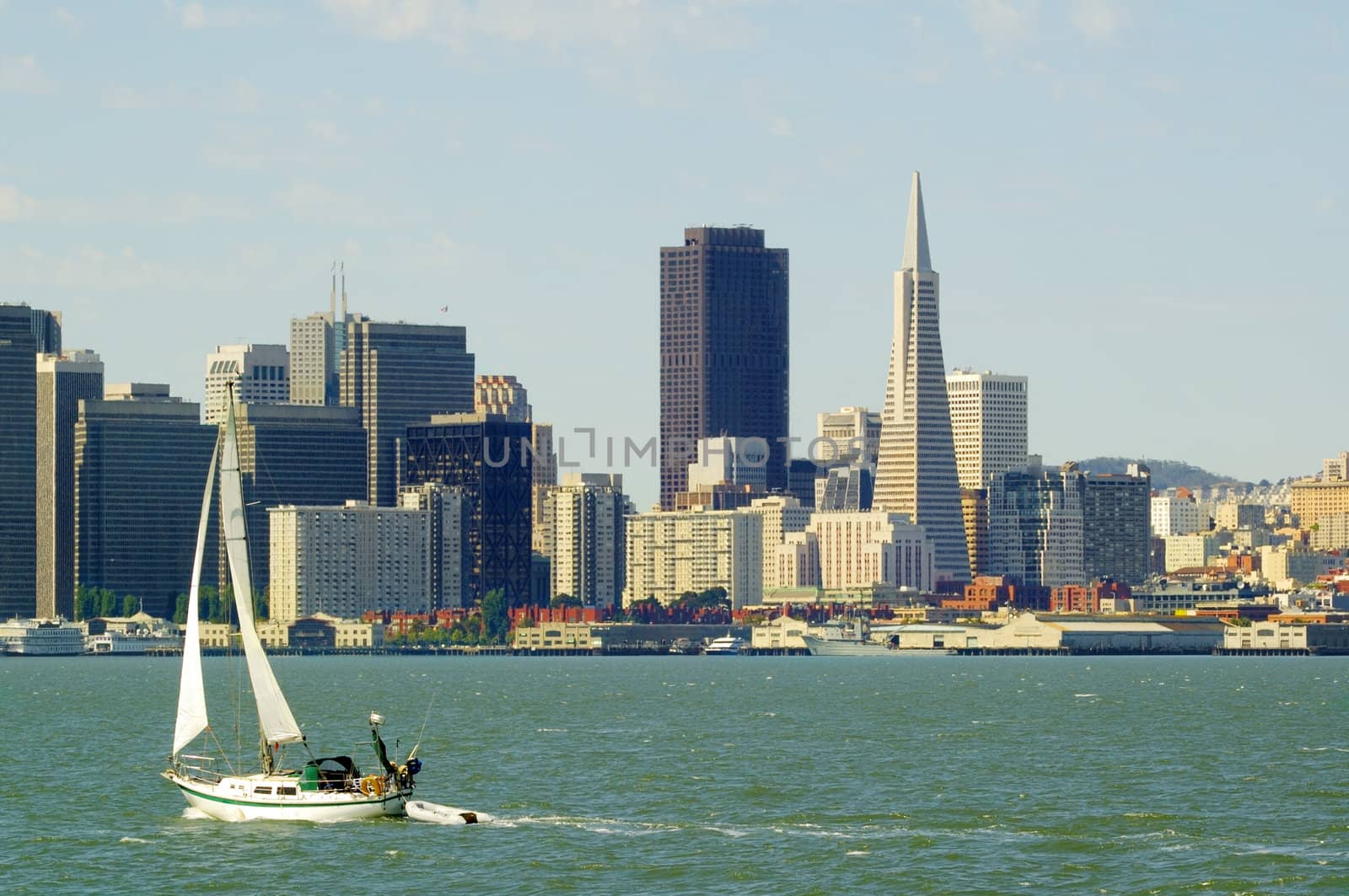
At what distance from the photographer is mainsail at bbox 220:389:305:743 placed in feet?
336

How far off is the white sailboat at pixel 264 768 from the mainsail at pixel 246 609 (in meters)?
0.03

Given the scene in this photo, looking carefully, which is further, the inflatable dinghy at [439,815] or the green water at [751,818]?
the inflatable dinghy at [439,815]

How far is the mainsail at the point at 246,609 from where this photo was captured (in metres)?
102

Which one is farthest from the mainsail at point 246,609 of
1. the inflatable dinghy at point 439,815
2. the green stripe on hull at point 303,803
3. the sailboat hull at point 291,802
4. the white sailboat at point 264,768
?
the inflatable dinghy at point 439,815

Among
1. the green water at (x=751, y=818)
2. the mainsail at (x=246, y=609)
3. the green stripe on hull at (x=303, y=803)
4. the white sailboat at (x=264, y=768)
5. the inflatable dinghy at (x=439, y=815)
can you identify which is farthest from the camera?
the mainsail at (x=246, y=609)

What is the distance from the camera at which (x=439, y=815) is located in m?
101

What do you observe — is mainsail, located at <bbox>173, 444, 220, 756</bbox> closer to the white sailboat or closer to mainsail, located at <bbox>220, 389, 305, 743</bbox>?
the white sailboat

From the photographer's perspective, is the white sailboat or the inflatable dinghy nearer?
the white sailboat

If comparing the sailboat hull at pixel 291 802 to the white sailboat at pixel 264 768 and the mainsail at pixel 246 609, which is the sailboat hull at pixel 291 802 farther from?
the mainsail at pixel 246 609

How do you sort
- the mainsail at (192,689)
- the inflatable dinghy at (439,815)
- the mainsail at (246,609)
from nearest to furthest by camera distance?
the inflatable dinghy at (439,815), the mainsail at (246,609), the mainsail at (192,689)

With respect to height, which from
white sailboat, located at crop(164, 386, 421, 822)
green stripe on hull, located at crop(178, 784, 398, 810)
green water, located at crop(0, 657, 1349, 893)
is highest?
white sailboat, located at crop(164, 386, 421, 822)

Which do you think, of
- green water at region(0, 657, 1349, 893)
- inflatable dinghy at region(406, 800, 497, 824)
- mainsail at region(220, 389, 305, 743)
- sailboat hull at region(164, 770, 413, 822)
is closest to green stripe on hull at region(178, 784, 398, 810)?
sailboat hull at region(164, 770, 413, 822)

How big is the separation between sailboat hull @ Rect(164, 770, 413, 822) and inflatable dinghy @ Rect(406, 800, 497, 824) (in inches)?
15.1

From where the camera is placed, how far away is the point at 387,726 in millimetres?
169875
